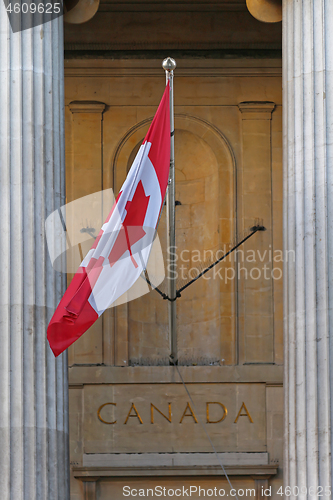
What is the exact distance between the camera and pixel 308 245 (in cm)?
1111

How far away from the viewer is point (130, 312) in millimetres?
16703

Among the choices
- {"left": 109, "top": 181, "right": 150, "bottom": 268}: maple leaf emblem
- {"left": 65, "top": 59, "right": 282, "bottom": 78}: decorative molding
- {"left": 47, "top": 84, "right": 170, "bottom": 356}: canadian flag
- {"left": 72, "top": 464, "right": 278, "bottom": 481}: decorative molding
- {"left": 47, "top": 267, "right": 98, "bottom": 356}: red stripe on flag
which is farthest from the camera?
{"left": 65, "top": 59, "right": 282, "bottom": 78}: decorative molding

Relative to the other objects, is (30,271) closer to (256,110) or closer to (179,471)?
(179,471)

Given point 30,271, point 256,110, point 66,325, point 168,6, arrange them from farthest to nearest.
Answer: point 168,6, point 256,110, point 30,271, point 66,325

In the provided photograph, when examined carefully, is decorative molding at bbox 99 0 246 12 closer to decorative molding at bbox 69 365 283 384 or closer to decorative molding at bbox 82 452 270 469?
decorative molding at bbox 69 365 283 384

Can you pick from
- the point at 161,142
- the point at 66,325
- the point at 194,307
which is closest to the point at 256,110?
the point at 194,307

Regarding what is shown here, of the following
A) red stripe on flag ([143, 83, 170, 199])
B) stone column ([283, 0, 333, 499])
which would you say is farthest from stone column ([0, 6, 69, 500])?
stone column ([283, 0, 333, 499])

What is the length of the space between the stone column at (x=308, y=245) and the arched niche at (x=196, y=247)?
5.09 m

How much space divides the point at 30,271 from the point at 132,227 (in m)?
1.66

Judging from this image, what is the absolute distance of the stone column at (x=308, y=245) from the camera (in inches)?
421

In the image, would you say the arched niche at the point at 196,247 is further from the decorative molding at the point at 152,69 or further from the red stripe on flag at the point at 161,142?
the red stripe on flag at the point at 161,142

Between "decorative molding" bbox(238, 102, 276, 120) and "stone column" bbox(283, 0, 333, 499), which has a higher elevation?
"decorative molding" bbox(238, 102, 276, 120)

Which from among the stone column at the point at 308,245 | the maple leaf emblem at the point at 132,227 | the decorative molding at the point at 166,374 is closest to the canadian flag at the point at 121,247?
the maple leaf emblem at the point at 132,227

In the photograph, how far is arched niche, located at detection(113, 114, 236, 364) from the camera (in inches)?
650
